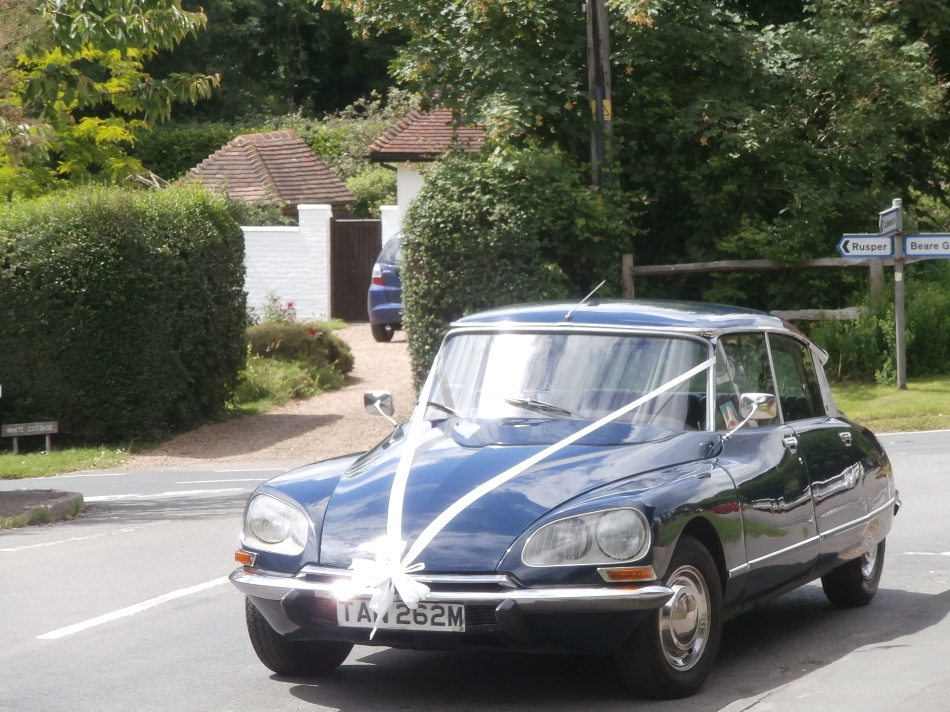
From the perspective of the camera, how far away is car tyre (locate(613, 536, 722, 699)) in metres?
5.25

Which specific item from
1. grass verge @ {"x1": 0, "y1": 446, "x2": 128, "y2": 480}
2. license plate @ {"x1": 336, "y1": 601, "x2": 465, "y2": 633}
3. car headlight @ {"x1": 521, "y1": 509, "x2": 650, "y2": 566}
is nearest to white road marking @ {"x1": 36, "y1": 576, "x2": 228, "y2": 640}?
license plate @ {"x1": 336, "y1": 601, "x2": 465, "y2": 633}

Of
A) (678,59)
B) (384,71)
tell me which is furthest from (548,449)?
(384,71)

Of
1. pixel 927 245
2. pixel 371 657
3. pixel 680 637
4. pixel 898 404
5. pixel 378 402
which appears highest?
pixel 927 245

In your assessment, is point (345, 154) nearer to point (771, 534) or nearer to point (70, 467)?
point (70, 467)

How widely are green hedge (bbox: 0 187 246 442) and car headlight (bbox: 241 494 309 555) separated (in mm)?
12840

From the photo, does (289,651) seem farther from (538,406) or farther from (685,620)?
(685,620)

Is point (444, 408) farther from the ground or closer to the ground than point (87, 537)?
farther from the ground

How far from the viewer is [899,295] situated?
18.4 metres

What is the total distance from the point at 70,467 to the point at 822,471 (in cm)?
1209

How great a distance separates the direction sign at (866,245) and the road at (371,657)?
29.9ft

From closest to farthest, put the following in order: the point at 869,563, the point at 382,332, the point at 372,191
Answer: the point at 869,563 < the point at 382,332 < the point at 372,191

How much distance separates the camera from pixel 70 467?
16.7m

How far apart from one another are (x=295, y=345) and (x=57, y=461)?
22.6 ft

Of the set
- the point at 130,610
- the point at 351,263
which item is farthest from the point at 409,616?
the point at 351,263
